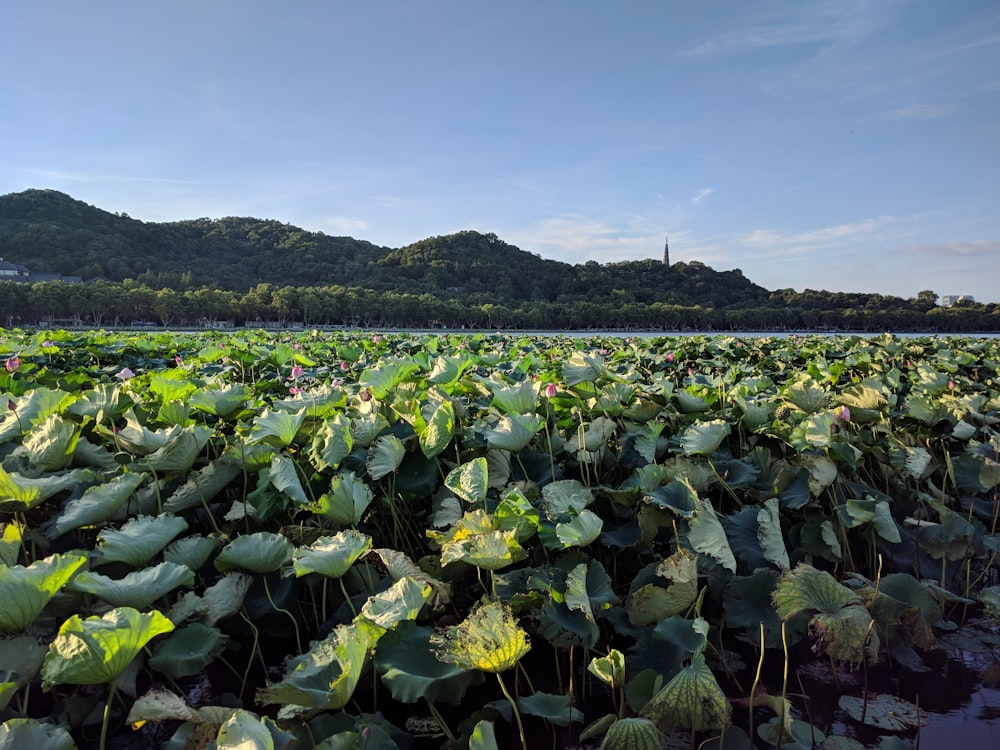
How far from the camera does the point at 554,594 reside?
1497mm

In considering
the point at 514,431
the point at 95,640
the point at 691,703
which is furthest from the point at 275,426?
the point at 691,703

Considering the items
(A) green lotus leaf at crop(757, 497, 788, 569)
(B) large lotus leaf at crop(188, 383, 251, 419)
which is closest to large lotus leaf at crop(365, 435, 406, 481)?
(B) large lotus leaf at crop(188, 383, 251, 419)

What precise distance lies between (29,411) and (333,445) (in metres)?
1.19

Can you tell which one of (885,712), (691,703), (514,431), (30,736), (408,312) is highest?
(408,312)

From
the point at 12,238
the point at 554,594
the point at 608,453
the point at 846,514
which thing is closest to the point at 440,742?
the point at 554,594

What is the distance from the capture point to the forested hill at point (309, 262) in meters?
83.1

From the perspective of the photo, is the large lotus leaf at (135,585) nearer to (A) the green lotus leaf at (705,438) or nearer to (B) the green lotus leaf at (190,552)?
(B) the green lotus leaf at (190,552)

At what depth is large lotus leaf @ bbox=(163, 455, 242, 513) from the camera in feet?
6.00

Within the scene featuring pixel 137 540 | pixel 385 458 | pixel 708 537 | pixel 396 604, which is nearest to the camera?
pixel 396 604

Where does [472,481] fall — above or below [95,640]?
above

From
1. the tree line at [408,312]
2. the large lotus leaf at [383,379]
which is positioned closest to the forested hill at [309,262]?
the tree line at [408,312]

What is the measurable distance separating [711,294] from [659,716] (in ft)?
293

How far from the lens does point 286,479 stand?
170 cm

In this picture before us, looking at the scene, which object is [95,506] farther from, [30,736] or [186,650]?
[30,736]
